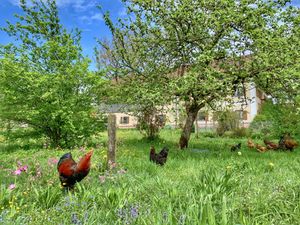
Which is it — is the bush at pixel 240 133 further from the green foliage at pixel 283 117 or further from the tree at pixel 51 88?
the tree at pixel 51 88

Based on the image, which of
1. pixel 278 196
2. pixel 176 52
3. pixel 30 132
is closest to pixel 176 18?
pixel 176 52

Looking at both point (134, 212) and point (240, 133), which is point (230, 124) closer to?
point (240, 133)

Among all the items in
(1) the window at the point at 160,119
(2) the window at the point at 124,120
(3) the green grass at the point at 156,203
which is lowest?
(3) the green grass at the point at 156,203

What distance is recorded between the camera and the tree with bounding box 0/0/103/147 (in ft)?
42.8

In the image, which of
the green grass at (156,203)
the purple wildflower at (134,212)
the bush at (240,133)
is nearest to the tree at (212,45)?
the green grass at (156,203)

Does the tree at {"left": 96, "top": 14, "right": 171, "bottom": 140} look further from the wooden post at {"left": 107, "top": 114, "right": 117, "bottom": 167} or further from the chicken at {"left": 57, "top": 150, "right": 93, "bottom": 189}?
the chicken at {"left": 57, "top": 150, "right": 93, "bottom": 189}

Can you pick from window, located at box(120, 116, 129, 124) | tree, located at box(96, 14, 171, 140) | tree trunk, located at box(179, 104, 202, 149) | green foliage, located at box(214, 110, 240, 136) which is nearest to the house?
window, located at box(120, 116, 129, 124)

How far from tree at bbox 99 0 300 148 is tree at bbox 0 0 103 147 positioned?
2.16m

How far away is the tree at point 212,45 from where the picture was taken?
1153 centimetres

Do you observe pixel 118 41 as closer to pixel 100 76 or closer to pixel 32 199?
pixel 100 76

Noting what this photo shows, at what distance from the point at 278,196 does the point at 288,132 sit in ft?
48.1

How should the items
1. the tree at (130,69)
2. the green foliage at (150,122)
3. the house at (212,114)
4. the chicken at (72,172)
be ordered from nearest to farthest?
the chicken at (72,172)
the tree at (130,69)
the green foliage at (150,122)
the house at (212,114)

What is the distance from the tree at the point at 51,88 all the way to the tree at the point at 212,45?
7.07ft

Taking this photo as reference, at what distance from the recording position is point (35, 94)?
1303 centimetres
